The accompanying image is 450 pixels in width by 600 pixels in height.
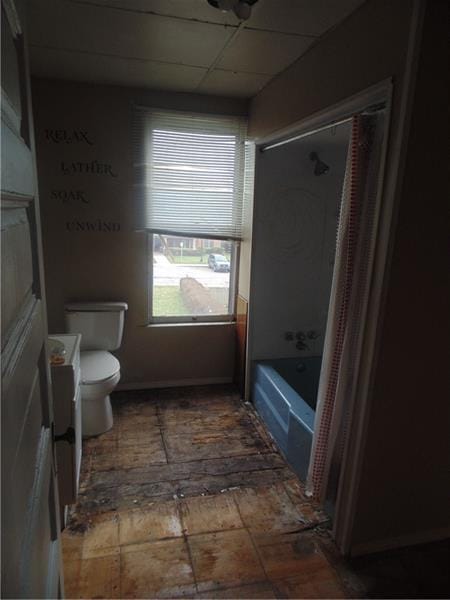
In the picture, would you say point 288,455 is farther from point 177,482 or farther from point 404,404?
point 404,404

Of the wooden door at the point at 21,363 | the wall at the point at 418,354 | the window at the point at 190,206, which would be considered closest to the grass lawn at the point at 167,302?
the window at the point at 190,206

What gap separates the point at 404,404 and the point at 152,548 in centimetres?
127

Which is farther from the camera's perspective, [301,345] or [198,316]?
[198,316]

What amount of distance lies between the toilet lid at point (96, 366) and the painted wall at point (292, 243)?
1038 mm

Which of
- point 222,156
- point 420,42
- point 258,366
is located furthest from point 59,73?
point 258,366

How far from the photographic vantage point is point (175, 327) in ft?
10.5

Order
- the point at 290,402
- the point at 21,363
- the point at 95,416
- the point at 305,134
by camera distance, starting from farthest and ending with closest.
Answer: the point at 95,416 → the point at 290,402 → the point at 305,134 → the point at 21,363

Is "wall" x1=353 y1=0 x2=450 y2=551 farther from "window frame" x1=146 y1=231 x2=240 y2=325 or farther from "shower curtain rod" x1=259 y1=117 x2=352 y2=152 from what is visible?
"window frame" x1=146 y1=231 x2=240 y2=325

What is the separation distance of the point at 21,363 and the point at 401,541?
193cm

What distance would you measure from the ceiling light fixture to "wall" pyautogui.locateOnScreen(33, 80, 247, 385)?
136 cm

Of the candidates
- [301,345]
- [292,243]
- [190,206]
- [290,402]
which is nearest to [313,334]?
[301,345]

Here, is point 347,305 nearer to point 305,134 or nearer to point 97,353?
point 305,134

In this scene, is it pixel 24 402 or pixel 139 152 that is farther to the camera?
pixel 139 152

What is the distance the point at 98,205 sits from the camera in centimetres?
286
